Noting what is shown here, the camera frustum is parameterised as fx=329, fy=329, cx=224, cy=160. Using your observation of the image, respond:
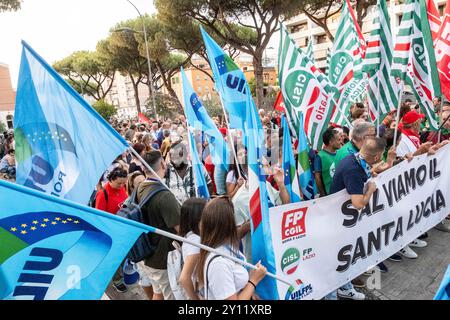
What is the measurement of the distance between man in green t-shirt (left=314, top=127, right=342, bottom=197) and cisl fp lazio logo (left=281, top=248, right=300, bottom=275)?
1.29 m

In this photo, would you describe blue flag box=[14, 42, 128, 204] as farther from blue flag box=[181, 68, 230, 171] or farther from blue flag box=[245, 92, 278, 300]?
blue flag box=[181, 68, 230, 171]

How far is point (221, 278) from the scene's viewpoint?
69.9 inches

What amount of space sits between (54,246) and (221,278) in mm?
842

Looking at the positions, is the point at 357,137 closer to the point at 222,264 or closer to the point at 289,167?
the point at 289,167

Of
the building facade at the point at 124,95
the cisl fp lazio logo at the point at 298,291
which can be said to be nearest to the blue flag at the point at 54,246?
the cisl fp lazio logo at the point at 298,291

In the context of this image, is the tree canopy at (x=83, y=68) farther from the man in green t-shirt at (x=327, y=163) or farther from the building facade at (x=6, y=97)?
the man in green t-shirt at (x=327, y=163)

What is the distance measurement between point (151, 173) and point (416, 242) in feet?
10.9

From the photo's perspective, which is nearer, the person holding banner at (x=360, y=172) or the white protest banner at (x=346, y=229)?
the white protest banner at (x=346, y=229)

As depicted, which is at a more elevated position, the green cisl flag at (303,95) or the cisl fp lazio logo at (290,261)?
the green cisl flag at (303,95)

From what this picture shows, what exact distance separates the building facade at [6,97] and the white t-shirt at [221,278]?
5374cm

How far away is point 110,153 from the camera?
2.44m

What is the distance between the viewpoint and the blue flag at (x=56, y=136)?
2.40 meters

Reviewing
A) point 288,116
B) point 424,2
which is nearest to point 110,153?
point 288,116

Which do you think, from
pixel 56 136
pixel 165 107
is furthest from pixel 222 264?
pixel 165 107
